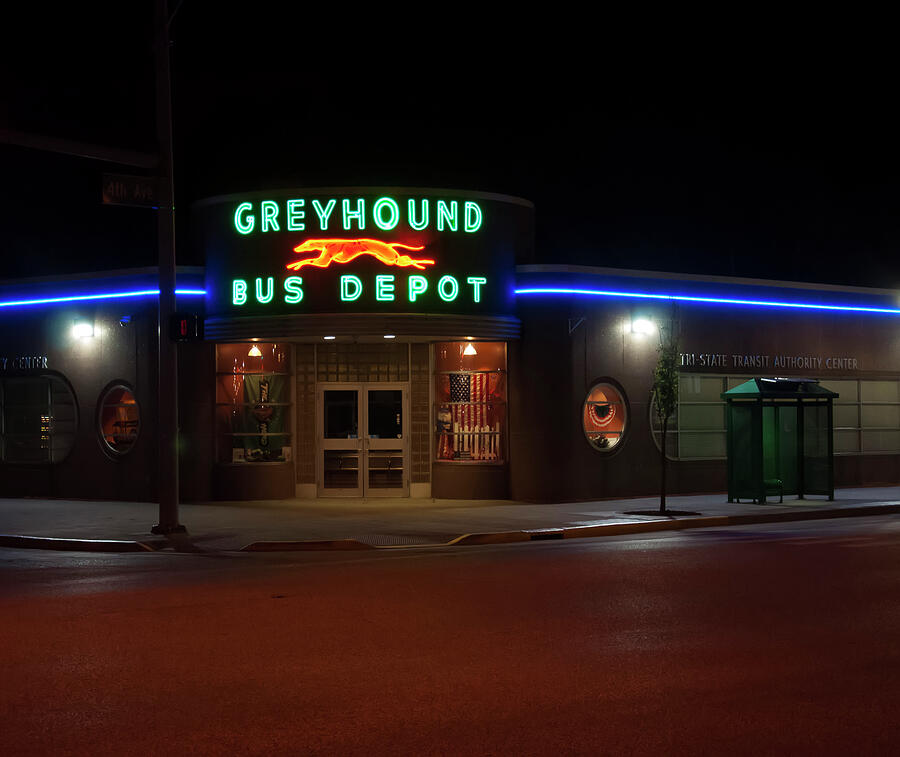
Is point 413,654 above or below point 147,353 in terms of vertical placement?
below

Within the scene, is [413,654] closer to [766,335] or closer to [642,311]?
[642,311]

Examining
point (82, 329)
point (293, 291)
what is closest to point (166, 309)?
point (293, 291)

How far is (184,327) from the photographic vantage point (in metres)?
17.9

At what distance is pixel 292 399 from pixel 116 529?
21.2 ft

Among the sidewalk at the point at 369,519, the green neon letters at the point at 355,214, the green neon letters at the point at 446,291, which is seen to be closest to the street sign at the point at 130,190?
the sidewalk at the point at 369,519

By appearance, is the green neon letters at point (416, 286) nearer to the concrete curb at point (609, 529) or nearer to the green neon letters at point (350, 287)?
the green neon letters at point (350, 287)

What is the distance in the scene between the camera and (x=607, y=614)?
10.4 metres

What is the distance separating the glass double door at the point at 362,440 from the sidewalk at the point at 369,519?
0.58 metres

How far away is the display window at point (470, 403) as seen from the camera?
24.4 meters

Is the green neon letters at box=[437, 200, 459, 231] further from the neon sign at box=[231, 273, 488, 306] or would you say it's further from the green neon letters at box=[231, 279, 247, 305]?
the green neon letters at box=[231, 279, 247, 305]

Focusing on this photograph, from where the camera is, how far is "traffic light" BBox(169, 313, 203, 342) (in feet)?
58.8

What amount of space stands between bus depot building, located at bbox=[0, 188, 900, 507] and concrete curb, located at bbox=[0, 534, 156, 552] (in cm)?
632

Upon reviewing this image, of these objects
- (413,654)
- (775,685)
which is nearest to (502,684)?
(413,654)

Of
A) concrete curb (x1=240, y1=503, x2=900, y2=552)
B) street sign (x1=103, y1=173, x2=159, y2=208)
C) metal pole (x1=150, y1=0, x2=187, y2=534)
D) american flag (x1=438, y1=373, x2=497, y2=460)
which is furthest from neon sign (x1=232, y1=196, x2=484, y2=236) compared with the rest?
concrete curb (x1=240, y1=503, x2=900, y2=552)
